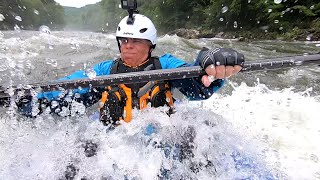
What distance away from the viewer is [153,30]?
3.09 meters

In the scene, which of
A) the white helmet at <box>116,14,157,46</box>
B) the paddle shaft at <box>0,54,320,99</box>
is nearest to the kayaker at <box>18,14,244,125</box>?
the white helmet at <box>116,14,157,46</box>

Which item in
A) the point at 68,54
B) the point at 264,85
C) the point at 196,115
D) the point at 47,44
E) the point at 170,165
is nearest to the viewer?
the point at 170,165

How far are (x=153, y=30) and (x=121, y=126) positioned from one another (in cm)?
96

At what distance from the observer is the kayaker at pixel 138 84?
2193 millimetres

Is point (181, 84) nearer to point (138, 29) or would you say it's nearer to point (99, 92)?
point (138, 29)

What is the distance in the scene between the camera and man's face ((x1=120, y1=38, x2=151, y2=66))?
3004 mm

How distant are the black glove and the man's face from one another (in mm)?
959

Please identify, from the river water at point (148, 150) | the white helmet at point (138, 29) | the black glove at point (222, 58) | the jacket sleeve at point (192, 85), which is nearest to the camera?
the black glove at point (222, 58)

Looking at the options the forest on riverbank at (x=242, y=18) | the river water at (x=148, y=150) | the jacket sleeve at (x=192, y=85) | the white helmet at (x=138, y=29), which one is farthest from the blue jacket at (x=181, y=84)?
the forest on riverbank at (x=242, y=18)

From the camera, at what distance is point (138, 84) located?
2.79 meters

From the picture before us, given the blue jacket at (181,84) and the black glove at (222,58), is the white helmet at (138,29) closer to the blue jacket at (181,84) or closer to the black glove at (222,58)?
the blue jacket at (181,84)

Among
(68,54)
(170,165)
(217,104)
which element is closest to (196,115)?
(170,165)

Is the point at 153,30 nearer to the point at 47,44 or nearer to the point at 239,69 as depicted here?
the point at 239,69

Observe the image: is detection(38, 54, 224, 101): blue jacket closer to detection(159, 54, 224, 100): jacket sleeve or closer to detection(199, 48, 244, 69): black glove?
detection(159, 54, 224, 100): jacket sleeve
